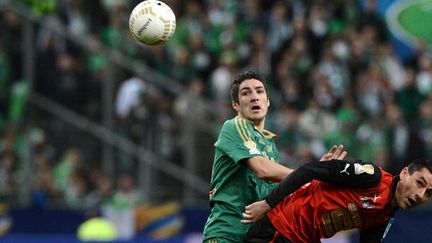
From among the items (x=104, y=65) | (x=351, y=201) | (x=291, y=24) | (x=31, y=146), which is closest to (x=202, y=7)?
(x=291, y=24)

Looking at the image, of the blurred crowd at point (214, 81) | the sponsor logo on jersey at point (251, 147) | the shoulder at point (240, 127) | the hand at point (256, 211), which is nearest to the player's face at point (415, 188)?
the hand at point (256, 211)

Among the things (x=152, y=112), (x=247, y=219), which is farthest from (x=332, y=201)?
(x=152, y=112)

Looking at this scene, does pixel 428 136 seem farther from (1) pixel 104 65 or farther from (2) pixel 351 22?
(1) pixel 104 65

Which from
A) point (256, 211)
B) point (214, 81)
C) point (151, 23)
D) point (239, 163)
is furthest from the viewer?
point (214, 81)

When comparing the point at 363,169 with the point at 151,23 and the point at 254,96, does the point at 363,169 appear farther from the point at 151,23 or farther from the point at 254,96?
the point at 151,23

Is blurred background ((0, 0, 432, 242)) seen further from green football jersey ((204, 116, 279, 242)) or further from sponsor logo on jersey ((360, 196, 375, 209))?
sponsor logo on jersey ((360, 196, 375, 209))

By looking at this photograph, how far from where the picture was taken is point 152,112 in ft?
47.5

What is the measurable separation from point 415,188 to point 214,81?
8989 mm

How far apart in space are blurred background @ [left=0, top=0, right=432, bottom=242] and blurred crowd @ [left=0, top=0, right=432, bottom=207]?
2cm

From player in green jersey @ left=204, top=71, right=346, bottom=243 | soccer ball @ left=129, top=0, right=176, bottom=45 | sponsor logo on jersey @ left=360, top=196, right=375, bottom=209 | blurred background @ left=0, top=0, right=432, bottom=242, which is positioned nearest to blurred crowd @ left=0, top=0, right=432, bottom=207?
blurred background @ left=0, top=0, right=432, bottom=242

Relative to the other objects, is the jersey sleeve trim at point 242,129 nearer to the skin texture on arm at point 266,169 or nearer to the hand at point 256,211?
the skin texture on arm at point 266,169

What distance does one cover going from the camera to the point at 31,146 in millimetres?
14930

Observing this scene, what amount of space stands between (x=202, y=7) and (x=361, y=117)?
3808 millimetres

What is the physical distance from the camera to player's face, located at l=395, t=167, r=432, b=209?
686cm
